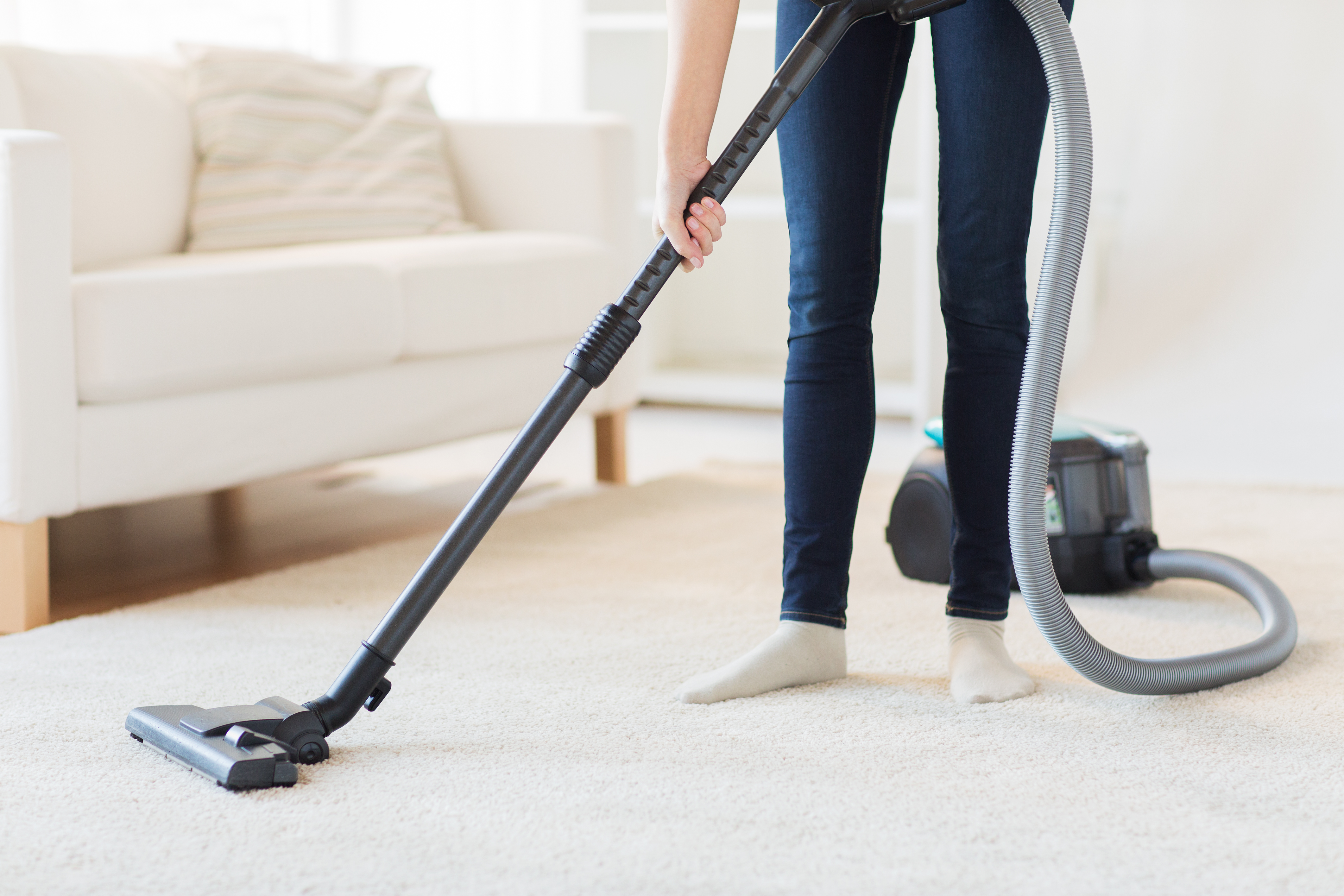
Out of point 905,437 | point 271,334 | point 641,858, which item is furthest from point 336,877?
point 905,437

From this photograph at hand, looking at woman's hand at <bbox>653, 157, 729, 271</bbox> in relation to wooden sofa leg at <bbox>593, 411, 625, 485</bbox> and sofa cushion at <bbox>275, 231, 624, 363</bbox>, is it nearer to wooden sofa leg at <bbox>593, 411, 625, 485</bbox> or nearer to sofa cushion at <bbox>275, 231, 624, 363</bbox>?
sofa cushion at <bbox>275, 231, 624, 363</bbox>

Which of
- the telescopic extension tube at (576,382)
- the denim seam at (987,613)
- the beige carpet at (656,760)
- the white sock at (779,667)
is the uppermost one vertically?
the telescopic extension tube at (576,382)

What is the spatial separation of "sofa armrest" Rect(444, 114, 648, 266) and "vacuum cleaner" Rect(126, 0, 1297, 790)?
1.28 m

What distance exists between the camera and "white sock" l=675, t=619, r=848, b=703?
1.20 meters

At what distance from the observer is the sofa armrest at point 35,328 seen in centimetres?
139

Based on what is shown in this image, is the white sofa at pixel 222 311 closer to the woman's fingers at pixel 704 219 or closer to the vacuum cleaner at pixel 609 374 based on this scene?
the vacuum cleaner at pixel 609 374

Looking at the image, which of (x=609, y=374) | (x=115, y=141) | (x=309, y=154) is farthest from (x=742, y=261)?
(x=609, y=374)

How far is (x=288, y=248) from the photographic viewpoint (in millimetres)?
2057

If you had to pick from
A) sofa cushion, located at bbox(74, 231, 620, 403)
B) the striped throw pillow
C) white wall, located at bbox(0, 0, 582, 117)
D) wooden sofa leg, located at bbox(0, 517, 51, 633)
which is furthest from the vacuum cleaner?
white wall, located at bbox(0, 0, 582, 117)

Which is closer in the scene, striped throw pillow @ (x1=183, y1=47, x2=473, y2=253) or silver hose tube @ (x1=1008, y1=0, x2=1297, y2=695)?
silver hose tube @ (x1=1008, y1=0, x2=1297, y2=695)

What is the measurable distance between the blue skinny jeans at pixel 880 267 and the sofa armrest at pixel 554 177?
1141 mm

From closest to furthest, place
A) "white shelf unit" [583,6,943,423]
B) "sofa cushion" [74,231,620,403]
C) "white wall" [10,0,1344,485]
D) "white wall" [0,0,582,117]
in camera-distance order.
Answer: "sofa cushion" [74,231,620,403] < "white wall" [10,0,1344,485] < "white shelf unit" [583,6,943,423] < "white wall" [0,0,582,117]

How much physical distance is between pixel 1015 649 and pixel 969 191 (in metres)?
0.48

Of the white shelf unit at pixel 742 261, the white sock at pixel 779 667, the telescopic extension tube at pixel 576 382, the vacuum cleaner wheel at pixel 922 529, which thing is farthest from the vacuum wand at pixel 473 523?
the white shelf unit at pixel 742 261
